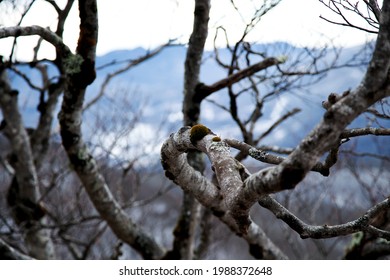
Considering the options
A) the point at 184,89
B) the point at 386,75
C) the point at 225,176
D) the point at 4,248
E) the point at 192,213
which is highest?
the point at 184,89

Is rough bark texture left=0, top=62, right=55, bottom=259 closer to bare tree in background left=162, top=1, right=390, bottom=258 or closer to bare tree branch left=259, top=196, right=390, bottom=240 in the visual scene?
bare tree in background left=162, top=1, right=390, bottom=258

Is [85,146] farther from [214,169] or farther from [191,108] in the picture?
[214,169]

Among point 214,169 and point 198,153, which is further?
point 198,153

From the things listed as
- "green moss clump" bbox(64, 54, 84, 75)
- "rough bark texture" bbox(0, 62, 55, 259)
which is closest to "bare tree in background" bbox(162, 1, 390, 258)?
"green moss clump" bbox(64, 54, 84, 75)

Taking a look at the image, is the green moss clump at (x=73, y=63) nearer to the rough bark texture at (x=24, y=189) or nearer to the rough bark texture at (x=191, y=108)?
the rough bark texture at (x=191, y=108)

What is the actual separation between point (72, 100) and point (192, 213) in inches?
74.8

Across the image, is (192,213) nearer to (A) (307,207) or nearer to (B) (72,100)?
(B) (72,100)

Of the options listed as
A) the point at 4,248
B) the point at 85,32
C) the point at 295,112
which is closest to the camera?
the point at 85,32

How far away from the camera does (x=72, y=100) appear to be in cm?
405

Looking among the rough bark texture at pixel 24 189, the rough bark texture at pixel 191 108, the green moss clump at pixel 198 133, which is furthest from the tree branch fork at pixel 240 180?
the rough bark texture at pixel 24 189

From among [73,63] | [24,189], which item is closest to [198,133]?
[73,63]

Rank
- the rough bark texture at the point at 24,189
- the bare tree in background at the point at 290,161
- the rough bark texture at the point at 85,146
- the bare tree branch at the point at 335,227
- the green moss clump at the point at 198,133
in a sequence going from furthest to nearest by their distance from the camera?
the rough bark texture at the point at 24,189 → the rough bark texture at the point at 85,146 → the green moss clump at the point at 198,133 → the bare tree branch at the point at 335,227 → the bare tree in background at the point at 290,161

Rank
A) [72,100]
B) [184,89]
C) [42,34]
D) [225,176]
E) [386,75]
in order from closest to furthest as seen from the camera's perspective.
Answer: [386,75] → [225,176] → [42,34] → [72,100] → [184,89]
